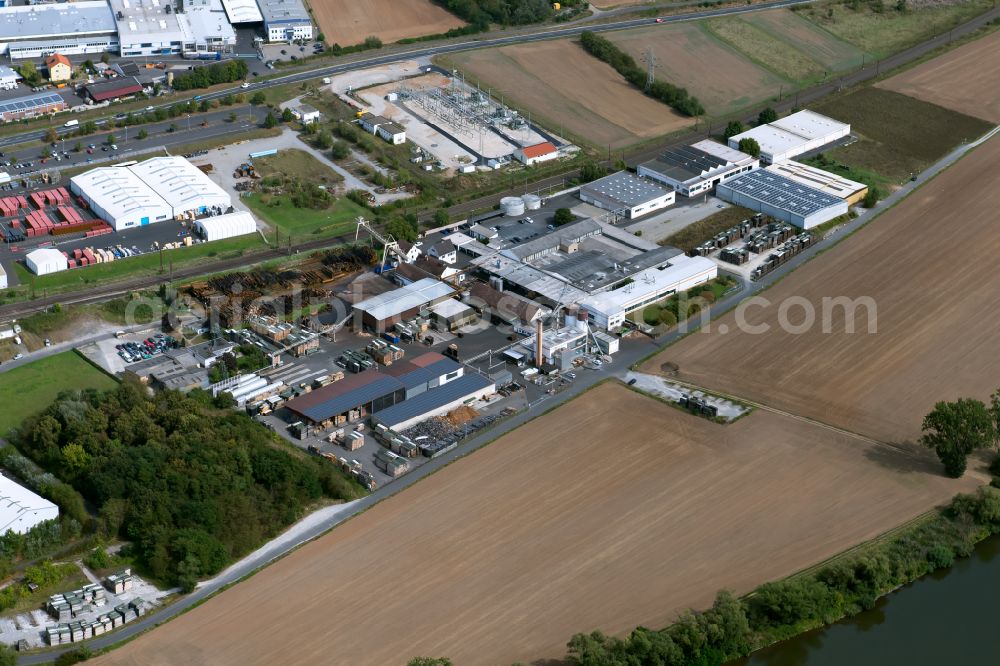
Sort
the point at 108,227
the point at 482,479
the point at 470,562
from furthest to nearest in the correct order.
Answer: the point at 108,227
the point at 482,479
the point at 470,562

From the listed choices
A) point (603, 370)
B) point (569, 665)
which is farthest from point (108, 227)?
point (569, 665)

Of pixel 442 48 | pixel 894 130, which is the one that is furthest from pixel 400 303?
pixel 894 130

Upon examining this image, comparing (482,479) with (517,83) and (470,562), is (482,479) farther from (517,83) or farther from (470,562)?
(517,83)

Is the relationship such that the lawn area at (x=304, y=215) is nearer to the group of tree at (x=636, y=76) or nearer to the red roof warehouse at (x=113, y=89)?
the red roof warehouse at (x=113, y=89)

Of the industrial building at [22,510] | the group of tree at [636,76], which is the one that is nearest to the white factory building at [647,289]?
the group of tree at [636,76]

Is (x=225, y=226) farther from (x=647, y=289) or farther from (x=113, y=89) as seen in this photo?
(x=647, y=289)

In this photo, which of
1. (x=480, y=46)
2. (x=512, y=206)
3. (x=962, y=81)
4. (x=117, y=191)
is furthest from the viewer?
(x=480, y=46)
